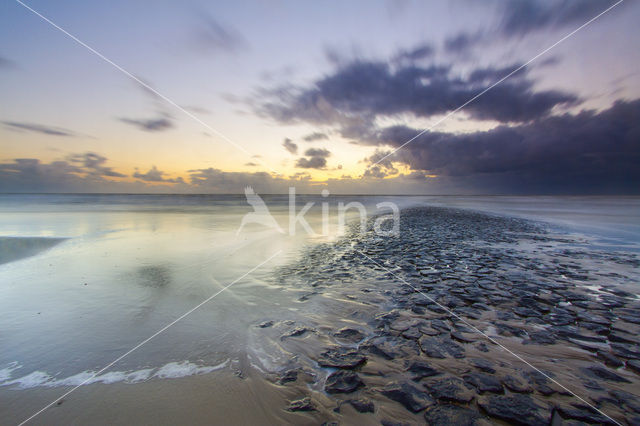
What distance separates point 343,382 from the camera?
301 centimetres

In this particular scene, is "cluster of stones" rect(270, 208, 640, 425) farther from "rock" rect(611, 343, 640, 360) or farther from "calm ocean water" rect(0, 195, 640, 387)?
"calm ocean water" rect(0, 195, 640, 387)

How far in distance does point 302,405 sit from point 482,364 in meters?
2.24

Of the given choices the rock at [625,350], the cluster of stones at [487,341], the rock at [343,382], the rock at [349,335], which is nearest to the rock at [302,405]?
the cluster of stones at [487,341]

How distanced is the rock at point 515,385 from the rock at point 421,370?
692 millimetres

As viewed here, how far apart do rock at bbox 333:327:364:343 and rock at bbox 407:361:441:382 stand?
898 millimetres

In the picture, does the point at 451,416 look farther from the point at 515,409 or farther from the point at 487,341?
the point at 487,341

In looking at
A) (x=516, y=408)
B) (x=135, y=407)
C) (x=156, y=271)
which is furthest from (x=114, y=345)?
(x=516, y=408)

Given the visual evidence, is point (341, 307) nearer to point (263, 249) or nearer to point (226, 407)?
point (226, 407)

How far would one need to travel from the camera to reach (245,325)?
4.51m

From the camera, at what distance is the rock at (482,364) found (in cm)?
314

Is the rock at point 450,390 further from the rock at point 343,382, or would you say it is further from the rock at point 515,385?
the rock at point 343,382

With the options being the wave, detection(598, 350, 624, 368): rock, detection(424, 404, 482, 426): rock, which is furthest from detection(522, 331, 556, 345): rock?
the wave

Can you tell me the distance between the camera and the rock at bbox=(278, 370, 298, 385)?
309 cm

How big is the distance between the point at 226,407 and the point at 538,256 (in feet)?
34.1
